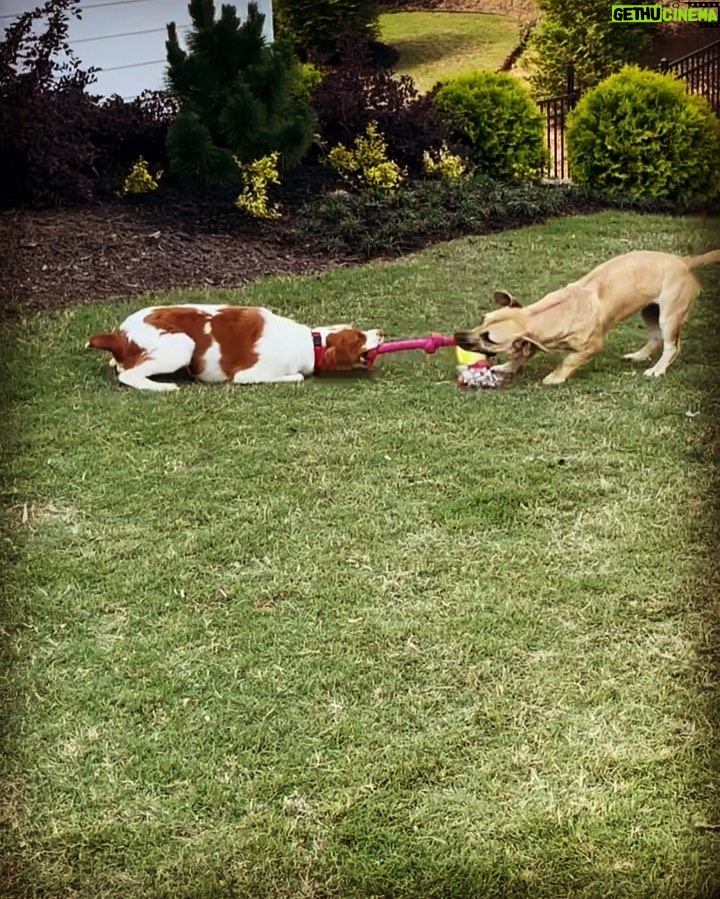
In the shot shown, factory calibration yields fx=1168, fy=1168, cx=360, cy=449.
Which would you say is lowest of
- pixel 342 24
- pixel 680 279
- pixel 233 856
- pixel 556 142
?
pixel 233 856

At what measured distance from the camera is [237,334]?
1348 mm

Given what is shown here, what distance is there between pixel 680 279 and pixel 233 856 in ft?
2.32

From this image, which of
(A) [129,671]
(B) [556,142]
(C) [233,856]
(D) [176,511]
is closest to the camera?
(C) [233,856]

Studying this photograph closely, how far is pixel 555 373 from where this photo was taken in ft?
4.41

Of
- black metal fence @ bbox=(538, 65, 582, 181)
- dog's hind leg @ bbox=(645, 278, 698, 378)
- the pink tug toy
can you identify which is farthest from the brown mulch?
dog's hind leg @ bbox=(645, 278, 698, 378)

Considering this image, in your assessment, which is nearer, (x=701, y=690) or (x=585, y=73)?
(x=701, y=690)

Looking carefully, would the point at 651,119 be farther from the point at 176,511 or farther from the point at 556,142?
the point at 176,511

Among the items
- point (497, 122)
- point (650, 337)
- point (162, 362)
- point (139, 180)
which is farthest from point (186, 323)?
point (650, 337)

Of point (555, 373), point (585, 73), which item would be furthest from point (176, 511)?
point (585, 73)

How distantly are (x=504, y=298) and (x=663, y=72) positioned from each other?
0.30m

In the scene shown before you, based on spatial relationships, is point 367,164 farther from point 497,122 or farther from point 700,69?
point 700,69

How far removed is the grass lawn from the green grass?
206 mm

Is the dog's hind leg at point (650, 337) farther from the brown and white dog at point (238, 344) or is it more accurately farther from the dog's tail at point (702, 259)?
the brown and white dog at point (238, 344)

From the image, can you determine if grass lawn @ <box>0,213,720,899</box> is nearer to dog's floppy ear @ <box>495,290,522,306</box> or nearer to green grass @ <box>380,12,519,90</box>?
dog's floppy ear @ <box>495,290,522,306</box>
